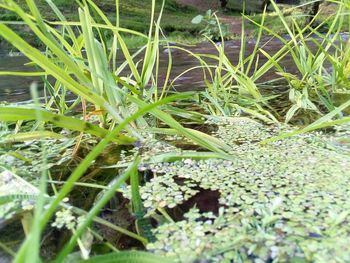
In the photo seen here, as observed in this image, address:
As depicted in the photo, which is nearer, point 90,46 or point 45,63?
point 45,63

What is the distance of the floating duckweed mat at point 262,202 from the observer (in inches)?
15.4

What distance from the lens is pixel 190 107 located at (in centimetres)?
123

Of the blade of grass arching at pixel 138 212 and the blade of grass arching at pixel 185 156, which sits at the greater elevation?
the blade of grass arching at pixel 138 212

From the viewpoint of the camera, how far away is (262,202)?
493mm

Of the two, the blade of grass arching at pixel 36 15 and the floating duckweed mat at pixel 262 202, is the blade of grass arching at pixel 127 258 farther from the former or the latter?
the blade of grass arching at pixel 36 15

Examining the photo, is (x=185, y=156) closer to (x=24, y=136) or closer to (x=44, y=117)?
(x=44, y=117)

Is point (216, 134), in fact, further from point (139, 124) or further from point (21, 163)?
point (21, 163)

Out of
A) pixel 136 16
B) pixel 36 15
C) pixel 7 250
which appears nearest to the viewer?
pixel 7 250

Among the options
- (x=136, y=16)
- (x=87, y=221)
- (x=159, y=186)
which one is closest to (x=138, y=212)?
(x=159, y=186)

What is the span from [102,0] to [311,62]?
45.9 ft

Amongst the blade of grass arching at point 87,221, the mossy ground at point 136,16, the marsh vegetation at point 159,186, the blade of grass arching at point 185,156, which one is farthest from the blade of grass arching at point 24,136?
the mossy ground at point 136,16

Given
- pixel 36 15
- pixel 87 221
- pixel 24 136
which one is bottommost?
pixel 24 136

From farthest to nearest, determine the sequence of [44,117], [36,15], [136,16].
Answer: [136,16] → [36,15] → [44,117]

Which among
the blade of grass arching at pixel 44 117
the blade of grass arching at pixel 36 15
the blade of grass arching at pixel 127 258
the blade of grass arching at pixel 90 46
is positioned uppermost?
the blade of grass arching at pixel 36 15
